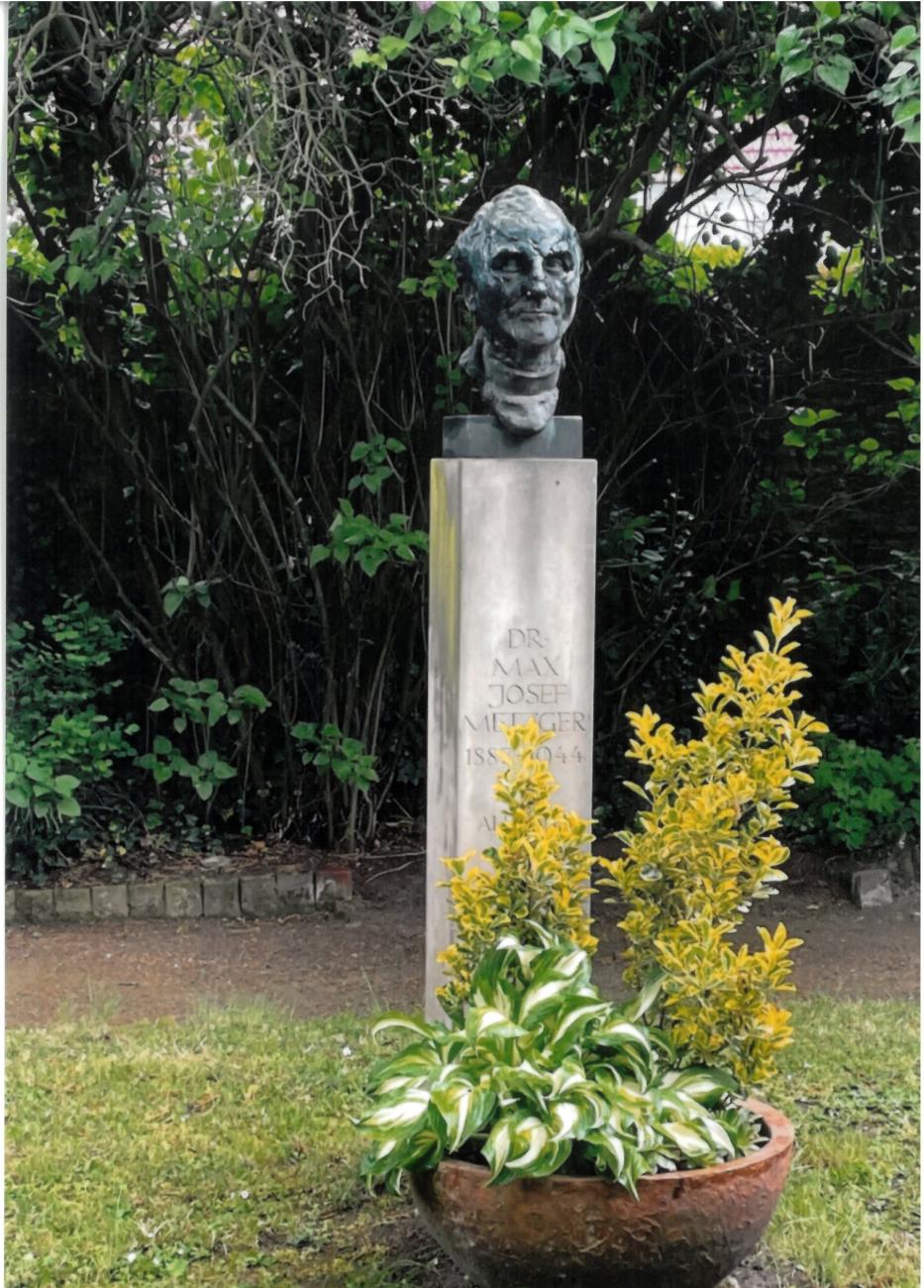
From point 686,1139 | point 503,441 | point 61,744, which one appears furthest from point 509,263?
point 61,744

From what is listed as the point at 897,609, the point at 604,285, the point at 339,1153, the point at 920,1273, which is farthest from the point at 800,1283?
the point at 604,285

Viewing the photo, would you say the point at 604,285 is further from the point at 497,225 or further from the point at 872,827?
the point at 497,225

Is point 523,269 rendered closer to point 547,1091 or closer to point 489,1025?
point 489,1025

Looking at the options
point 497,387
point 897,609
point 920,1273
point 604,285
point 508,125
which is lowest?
point 920,1273

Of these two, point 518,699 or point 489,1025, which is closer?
point 489,1025

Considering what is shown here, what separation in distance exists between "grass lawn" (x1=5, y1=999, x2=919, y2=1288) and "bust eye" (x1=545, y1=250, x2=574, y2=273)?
7.98 feet

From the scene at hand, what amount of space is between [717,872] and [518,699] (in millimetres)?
816

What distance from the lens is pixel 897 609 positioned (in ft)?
24.1

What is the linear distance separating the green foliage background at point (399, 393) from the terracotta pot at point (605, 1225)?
3.78 metres

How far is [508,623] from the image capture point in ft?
12.9

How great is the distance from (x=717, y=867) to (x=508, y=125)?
14.8 feet

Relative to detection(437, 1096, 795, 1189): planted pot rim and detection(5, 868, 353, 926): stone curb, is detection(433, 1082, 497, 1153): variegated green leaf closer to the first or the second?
detection(437, 1096, 795, 1189): planted pot rim

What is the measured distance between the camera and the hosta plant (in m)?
2.99

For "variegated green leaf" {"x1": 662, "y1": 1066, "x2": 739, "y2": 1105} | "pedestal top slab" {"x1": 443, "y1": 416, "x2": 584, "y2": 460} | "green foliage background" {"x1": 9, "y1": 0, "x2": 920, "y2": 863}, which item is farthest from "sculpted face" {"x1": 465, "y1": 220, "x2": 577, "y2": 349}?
"green foliage background" {"x1": 9, "y1": 0, "x2": 920, "y2": 863}
